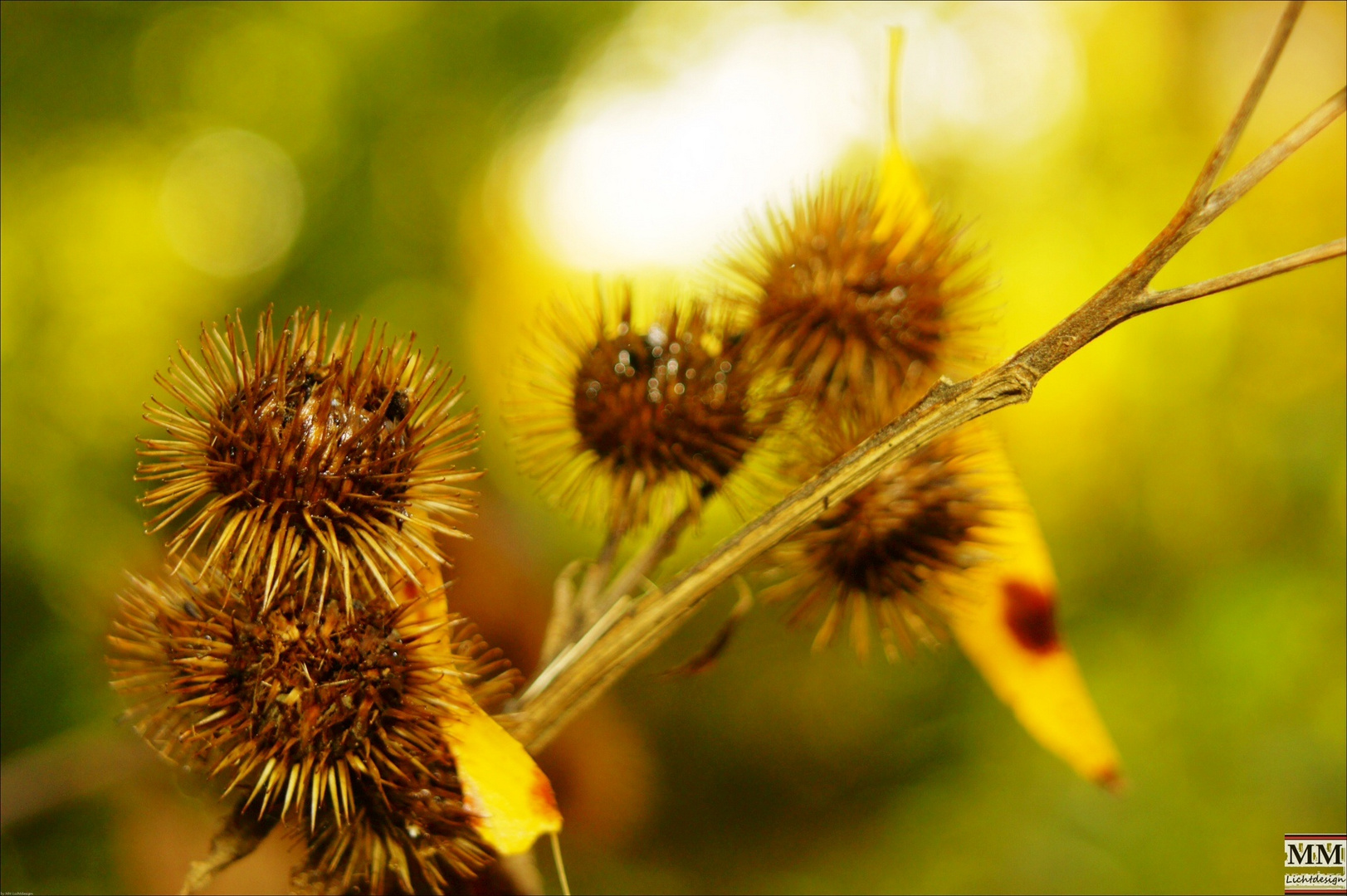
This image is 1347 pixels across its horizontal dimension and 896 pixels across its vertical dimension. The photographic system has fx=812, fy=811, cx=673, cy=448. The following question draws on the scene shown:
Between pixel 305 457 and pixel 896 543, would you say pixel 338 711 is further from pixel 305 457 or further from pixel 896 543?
pixel 896 543

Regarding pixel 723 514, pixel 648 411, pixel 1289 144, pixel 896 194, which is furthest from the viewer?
→ pixel 723 514

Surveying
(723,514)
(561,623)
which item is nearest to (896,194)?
(561,623)

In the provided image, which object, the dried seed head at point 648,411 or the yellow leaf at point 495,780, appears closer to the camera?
the yellow leaf at point 495,780

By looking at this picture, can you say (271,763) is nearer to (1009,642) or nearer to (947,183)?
(1009,642)

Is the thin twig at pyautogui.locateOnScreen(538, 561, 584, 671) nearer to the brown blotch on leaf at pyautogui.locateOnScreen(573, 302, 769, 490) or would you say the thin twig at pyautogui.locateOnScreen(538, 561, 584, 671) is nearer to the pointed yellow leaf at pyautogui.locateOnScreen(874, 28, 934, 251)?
the brown blotch on leaf at pyautogui.locateOnScreen(573, 302, 769, 490)

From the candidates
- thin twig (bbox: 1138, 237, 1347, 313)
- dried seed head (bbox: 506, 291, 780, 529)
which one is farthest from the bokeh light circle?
thin twig (bbox: 1138, 237, 1347, 313)

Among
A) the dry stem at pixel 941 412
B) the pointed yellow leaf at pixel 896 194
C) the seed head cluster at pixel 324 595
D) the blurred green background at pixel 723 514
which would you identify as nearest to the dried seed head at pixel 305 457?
the seed head cluster at pixel 324 595

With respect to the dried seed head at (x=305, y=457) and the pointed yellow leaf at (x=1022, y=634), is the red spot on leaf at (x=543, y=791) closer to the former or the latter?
the dried seed head at (x=305, y=457)
